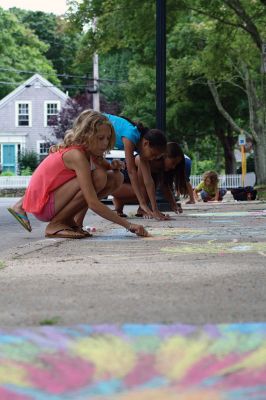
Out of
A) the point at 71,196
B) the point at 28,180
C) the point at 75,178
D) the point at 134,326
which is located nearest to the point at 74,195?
the point at 71,196

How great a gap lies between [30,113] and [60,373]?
52.4 metres

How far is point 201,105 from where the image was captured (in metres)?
40.1

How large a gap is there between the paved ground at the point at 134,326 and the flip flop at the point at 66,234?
144 centimetres

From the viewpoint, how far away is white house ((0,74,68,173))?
53.7 m

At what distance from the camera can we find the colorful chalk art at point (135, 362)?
218 centimetres

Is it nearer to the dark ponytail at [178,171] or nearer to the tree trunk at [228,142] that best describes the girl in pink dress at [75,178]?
the dark ponytail at [178,171]

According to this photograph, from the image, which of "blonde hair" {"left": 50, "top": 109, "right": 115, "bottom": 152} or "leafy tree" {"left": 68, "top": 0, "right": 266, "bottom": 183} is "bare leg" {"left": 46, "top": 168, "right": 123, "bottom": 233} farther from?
"leafy tree" {"left": 68, "top": 0, "right": 266, "bottom": 183}

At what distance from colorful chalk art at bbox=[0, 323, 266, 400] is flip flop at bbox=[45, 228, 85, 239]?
4.16 metres

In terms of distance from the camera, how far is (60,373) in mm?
2365

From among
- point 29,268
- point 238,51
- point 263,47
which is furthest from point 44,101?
point 29,268

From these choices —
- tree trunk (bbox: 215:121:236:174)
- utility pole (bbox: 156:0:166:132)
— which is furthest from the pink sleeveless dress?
tree trunk (bbox: 215:121:236:174)

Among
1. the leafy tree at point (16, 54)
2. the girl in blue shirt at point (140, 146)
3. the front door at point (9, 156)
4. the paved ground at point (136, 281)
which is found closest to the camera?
the paved ground at point (136, 281)

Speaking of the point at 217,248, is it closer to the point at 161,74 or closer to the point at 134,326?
the point at 134,326

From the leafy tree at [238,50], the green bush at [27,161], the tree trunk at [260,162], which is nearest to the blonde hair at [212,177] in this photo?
the leafy tree at [238,50]
